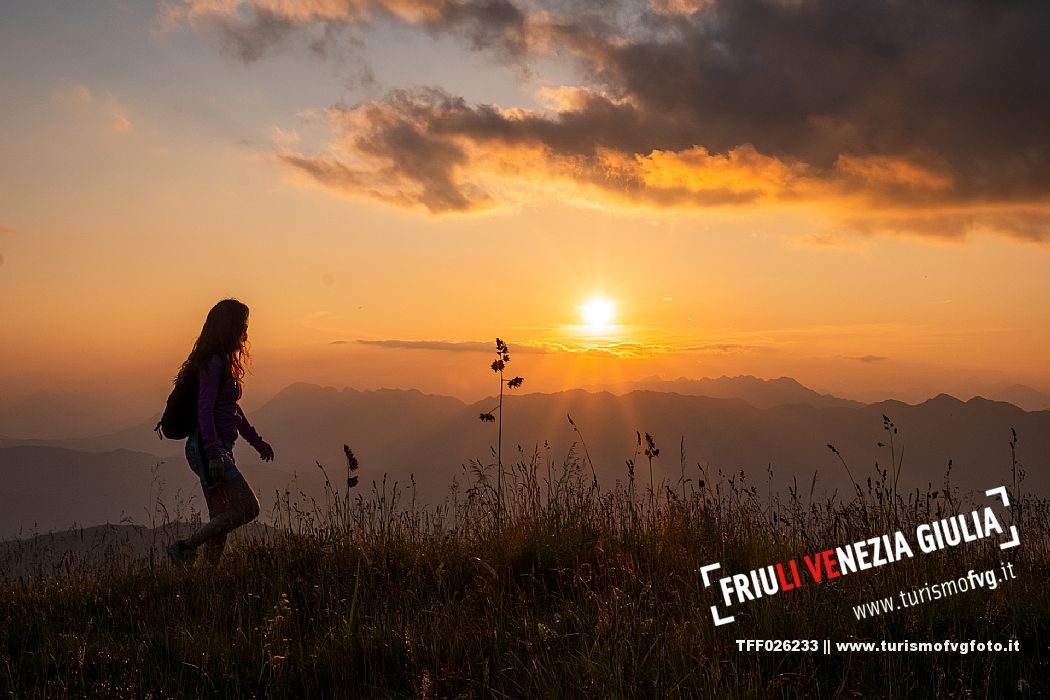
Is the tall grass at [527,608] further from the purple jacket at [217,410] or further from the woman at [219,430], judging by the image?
the purple jacket at [217,410]

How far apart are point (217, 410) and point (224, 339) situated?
0.67 metres

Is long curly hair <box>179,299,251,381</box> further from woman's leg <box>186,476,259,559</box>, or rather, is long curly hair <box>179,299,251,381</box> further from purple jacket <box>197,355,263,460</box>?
woman's leg <box>186,476,259,559</box>

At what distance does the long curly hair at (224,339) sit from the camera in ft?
22.8

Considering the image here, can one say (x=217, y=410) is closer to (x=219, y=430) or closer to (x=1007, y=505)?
(x=219, y=430)

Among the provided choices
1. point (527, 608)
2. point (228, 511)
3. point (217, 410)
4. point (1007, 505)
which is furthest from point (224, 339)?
point (1007, 505)

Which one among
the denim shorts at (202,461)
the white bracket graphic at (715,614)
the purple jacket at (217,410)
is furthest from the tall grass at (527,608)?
the purple jacket at (217,410)

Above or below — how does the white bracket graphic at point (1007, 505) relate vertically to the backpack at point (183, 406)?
below

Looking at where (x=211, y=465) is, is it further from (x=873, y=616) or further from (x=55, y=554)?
(x=873, y=616)

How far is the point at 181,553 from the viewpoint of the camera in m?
6.48

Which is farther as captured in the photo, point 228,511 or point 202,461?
point 202,461

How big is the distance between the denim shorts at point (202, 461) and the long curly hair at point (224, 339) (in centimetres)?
65

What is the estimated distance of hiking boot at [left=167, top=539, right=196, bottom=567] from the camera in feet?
21.1

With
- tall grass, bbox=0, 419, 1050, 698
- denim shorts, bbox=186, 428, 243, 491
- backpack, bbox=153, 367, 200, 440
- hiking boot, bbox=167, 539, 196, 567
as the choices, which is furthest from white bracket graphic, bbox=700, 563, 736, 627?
backpack, bbox=153, 367, 200, 440

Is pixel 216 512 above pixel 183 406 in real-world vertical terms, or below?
below
